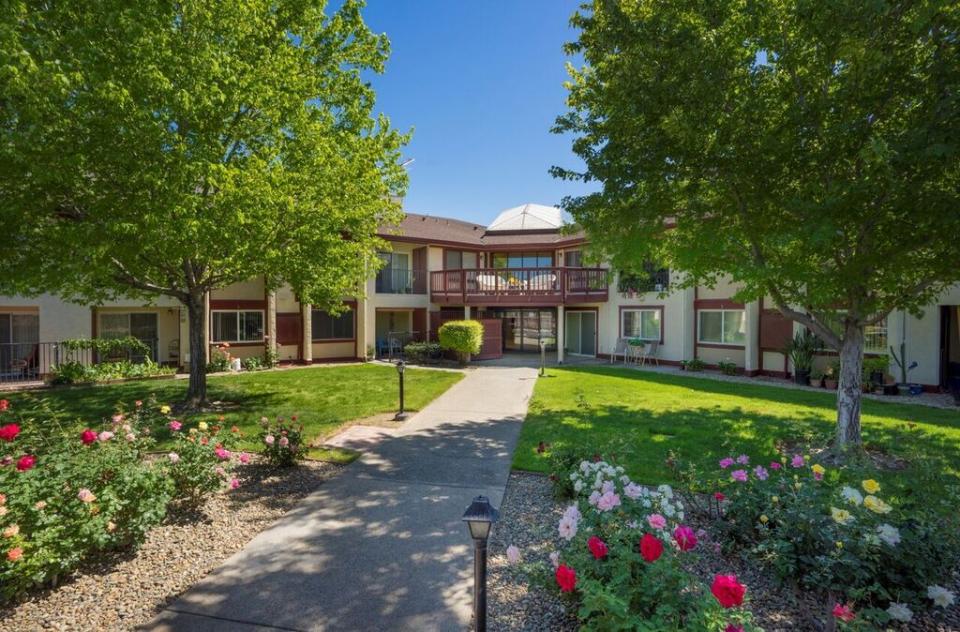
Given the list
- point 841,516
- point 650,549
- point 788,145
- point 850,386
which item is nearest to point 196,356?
point 650,549

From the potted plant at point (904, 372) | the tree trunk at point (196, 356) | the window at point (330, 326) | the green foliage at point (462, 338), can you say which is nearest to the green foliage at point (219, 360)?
the window at point (330, 326)

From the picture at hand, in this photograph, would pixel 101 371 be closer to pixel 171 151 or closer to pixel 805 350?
pixel 171 151

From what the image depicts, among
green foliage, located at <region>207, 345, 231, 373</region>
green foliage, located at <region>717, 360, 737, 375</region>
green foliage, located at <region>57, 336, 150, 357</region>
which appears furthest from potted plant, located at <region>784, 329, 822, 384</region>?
green foliage, located at <region>57, 336, 150, 357</region>

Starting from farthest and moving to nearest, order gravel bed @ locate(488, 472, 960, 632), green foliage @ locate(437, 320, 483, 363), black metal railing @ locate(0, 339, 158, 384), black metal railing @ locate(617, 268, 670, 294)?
black metal railing @ locate(617, 268, 670, 294) → green foliage @ locate(437, 320, 483, 363) → black metal railing @ locate(0, 339, 158, 384) → gravel bed @ locate(488, 472, 960, 632)

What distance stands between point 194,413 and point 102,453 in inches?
217

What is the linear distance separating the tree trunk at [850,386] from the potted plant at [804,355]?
8.57 metres

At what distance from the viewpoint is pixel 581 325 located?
22.3 m

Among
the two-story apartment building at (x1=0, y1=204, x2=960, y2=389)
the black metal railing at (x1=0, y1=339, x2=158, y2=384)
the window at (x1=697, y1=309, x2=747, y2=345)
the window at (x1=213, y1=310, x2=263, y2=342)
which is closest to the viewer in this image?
the black metal railing at (x1=0, y1=339, x2=158, y2=384)

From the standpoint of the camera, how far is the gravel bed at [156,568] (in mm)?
3295

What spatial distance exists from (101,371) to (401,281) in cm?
1136

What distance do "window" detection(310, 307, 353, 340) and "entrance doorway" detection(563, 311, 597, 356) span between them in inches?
→ 402

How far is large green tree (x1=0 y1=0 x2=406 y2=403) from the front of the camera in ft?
21.6

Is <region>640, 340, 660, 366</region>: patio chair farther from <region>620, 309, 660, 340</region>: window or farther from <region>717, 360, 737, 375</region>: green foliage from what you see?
Answer: <region>717, 360, 737, 375</region>: green foliage

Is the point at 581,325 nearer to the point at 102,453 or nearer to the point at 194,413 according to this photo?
the point at 194,413
